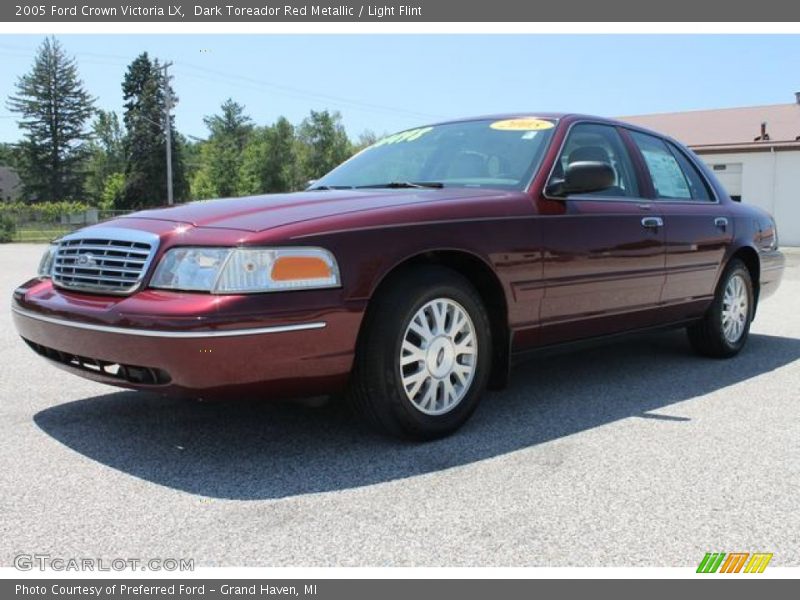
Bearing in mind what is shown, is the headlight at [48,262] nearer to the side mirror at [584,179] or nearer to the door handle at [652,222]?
the side mirror at [584,179]

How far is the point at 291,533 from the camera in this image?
262 centimetres

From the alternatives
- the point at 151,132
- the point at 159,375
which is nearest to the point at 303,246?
the point at 159,375

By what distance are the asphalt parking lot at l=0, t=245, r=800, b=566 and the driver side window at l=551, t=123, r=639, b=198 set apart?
1.24m

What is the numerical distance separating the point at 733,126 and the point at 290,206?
29.9m

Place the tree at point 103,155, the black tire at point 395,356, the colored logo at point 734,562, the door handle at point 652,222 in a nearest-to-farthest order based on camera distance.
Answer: the colored logo at point 734,562 → the black tire at point 395,356 → the door handle at point 652,222 → the tree at point 103,155

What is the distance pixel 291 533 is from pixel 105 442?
1.40 metres

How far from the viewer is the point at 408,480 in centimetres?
313

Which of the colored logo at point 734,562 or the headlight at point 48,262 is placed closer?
the colored logo at point 734,562

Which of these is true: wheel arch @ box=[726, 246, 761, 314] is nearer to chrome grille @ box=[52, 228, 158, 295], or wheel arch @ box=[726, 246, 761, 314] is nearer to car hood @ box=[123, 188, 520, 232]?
car hood @ box=[123, 188, 520, 232]

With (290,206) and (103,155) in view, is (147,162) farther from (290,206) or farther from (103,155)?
(290,206)

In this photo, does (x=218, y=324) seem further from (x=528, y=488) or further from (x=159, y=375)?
(x=528, y=488)

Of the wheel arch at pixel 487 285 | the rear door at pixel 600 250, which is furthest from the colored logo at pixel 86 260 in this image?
the rear door at pixel 600 250

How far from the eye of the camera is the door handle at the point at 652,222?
4707mm

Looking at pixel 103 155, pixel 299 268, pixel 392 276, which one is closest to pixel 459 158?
pixel 392 276
